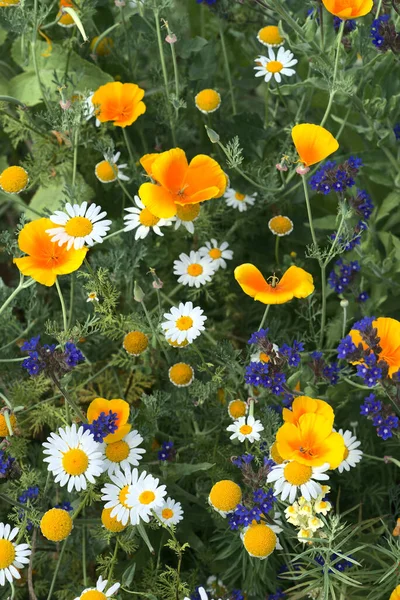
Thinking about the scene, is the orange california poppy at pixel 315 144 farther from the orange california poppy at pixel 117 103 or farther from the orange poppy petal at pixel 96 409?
the orange poppy petal at pixel 96 409

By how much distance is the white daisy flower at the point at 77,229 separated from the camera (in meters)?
1.38

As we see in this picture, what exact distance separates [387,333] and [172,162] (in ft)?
1.48

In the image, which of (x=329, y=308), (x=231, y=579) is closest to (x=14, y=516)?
(x=231, y=579)

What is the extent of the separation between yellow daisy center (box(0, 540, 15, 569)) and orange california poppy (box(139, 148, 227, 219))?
565mm

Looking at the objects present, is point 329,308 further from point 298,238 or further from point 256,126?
point 256,126

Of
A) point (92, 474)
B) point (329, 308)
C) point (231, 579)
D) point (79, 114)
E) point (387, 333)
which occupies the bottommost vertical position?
point (231, 579)

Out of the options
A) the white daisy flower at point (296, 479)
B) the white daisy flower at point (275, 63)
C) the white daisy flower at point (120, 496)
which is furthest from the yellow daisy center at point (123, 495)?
the white daisy flower at point (275, 63)

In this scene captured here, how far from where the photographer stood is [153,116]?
1.85m

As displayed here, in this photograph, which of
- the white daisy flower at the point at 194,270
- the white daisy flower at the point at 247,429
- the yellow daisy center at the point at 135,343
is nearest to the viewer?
the white daisy flower at the point at 247,429

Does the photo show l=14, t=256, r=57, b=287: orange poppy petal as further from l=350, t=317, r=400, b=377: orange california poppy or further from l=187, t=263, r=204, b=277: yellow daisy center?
l=350, t=317, r=400, b=377: orange california poppy

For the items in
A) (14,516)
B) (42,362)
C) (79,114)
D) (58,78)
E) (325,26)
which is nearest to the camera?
(42,362)

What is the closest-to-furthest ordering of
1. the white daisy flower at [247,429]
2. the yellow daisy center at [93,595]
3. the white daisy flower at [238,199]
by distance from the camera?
the yellow daisy center at [93,595] < the white daisy flower at [247,429] < the white daisy flower at [238,199]

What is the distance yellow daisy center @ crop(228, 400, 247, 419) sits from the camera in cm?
141

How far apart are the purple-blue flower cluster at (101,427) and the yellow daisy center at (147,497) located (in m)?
0.10
